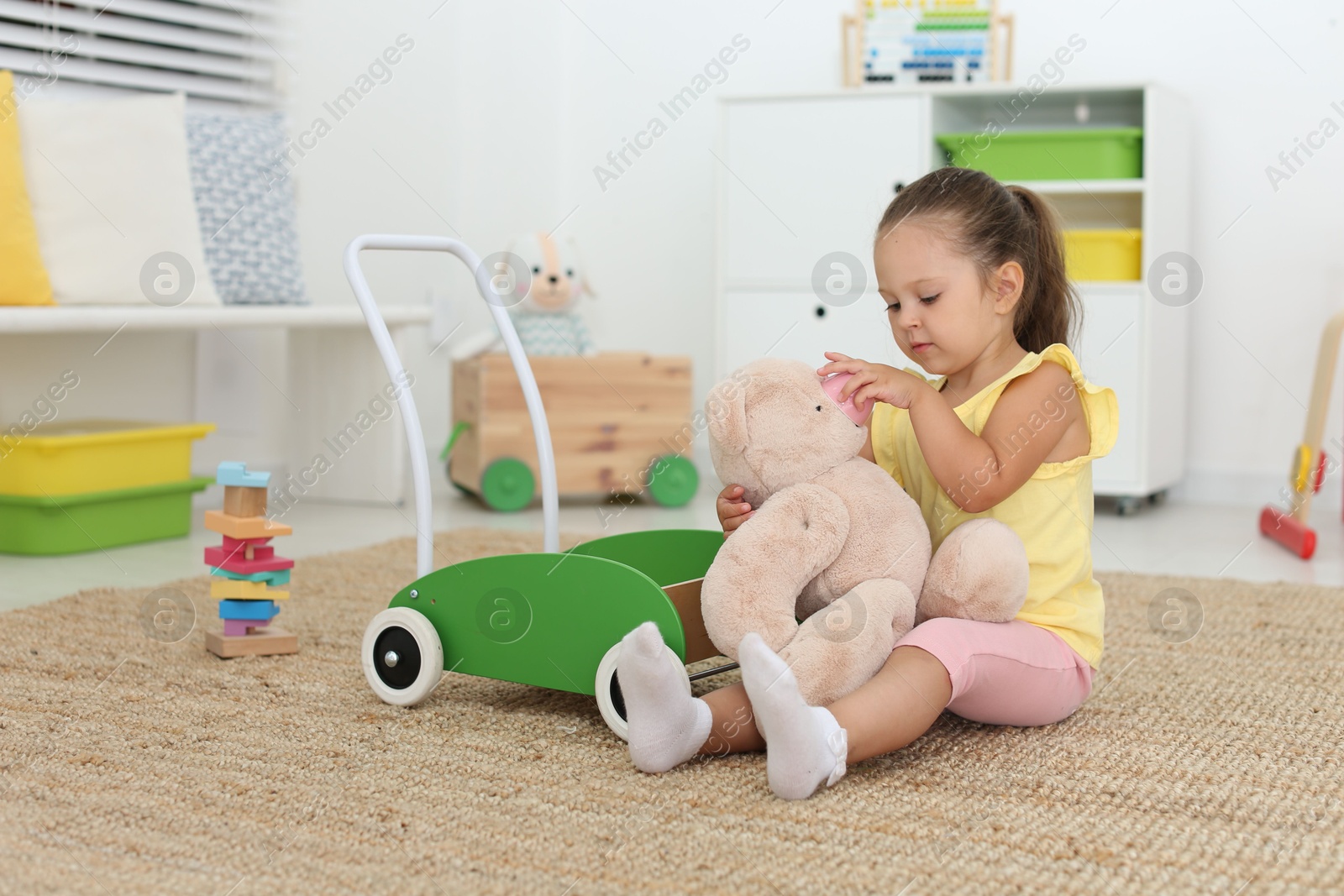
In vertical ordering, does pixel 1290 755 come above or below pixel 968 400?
below

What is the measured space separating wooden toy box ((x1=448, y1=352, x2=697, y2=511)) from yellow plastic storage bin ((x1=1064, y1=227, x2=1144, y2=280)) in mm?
729

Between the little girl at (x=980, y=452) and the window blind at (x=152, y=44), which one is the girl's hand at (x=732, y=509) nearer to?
the little girl at (x=980, y=452)

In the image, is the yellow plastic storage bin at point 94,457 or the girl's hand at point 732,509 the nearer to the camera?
the girl's hand at point 732,509

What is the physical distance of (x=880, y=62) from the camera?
96.7 inches

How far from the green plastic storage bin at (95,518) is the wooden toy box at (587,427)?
519mm

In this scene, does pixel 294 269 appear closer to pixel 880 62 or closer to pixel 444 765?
pixel 880 62

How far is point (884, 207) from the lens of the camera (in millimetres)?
2359

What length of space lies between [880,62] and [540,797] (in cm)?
191

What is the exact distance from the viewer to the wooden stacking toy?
1.29m

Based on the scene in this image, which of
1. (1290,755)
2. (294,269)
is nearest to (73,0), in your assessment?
(294,269)

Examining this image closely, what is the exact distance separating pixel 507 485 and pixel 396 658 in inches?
50.8

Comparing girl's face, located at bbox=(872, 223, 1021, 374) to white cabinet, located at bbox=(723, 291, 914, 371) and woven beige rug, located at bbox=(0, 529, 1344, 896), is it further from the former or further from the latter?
white cabinet, located at bbox=(723, 291, 914, 371)

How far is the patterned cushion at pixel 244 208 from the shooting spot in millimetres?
2246

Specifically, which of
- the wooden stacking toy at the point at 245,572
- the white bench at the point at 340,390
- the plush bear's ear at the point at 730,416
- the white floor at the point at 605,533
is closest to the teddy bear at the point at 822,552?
the plush bear's ear at the point at 730,416
